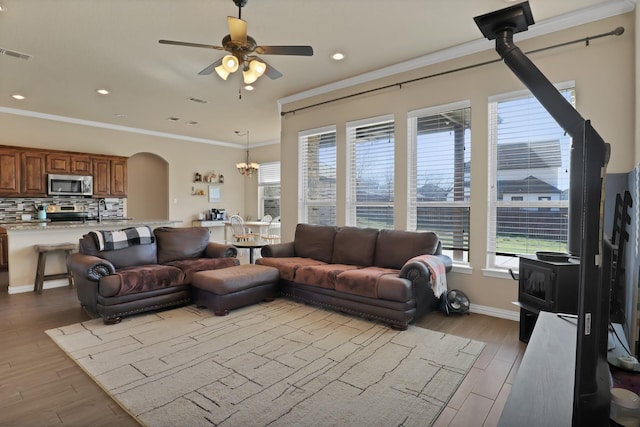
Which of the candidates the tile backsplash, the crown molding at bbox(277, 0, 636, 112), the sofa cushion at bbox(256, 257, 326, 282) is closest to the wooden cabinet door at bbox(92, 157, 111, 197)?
the tile backsplash

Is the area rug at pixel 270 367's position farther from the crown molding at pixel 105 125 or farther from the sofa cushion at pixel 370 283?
the crown molding at pixel 105 125

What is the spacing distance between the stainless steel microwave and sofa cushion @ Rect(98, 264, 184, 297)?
159 inches

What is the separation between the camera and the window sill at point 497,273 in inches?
145

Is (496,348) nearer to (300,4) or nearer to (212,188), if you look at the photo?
(300,4)

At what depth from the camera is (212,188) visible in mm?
9383

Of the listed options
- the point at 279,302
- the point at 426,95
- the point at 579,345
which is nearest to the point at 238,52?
the point at 426,95

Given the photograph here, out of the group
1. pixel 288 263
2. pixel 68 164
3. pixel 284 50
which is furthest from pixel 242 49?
pixel 68 164

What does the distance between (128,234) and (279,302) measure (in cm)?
200

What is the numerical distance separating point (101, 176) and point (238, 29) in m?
5.95

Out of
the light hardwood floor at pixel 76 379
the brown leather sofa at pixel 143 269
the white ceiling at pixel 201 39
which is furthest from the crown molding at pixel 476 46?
the light hardwood floor at pixel 76 379

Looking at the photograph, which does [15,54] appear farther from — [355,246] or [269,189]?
[269,189]

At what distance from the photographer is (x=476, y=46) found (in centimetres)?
380

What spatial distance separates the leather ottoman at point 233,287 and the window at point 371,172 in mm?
1561

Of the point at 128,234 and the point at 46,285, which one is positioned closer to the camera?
the point at 128,234
